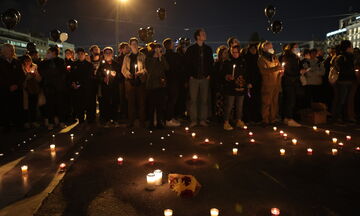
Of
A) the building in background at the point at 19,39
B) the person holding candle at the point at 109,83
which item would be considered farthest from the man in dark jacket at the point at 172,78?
the building in background at the point at 19,39

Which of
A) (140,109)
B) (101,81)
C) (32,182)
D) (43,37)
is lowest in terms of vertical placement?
(32,182)

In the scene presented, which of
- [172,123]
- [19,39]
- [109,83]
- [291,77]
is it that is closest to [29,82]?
[109,83]

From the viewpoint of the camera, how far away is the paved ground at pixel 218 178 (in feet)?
11.1

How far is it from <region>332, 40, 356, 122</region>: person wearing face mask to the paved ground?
2.16 m

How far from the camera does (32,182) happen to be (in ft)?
14.0

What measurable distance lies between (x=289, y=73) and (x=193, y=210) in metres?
6.19

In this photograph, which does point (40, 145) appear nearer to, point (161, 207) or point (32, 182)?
point (32, 182)

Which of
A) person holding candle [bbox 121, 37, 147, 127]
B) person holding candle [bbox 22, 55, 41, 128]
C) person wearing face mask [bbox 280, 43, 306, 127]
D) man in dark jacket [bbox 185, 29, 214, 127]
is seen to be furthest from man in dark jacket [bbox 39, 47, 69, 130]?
person wearing face mask [bbox 280, 43, 306, 127]

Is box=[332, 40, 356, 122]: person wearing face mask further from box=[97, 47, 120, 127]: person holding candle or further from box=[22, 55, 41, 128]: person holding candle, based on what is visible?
box=[22, 55, 41, 128]: person holding candle

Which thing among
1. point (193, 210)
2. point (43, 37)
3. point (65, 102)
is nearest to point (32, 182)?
point (193, 210)

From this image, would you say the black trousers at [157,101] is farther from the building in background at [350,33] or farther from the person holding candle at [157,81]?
the building in background at [350,33]

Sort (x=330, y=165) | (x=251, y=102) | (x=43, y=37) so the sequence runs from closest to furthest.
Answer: (x=330, y=165) → (x=251, y=102) → (x=43, y=37)

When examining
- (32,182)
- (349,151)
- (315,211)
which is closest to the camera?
(315,211)

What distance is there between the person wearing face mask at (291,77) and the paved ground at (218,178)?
1.70 meters
